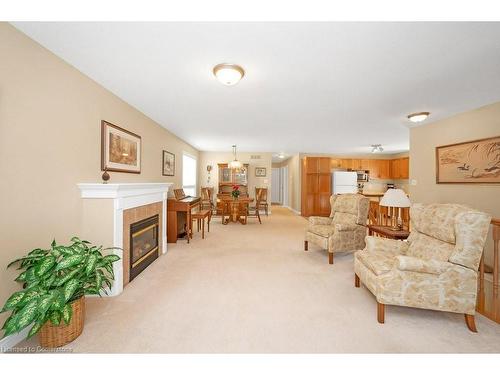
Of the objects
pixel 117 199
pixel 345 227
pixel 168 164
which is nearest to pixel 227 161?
pixel 168 164

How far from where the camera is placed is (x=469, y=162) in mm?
3293

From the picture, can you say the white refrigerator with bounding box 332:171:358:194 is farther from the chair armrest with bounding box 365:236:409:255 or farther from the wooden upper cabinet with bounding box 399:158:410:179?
the chair armrest with bounding box 365:236:409:255

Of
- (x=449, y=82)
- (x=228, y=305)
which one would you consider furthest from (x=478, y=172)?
(x=228, y=305)

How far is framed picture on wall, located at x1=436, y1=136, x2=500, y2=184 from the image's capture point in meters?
3.00

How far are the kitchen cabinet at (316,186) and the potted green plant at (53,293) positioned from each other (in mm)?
6624

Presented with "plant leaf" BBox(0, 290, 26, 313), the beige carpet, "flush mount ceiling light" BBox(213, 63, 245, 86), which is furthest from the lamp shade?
"plant leaf" BBox(0, 290, 26, 313)

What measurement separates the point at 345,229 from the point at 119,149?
136 inches

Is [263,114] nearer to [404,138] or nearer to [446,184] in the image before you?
[446,184]

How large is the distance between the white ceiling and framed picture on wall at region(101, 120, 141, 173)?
1.59ft

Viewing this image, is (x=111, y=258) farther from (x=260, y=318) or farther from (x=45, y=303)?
(x=260, y=318)

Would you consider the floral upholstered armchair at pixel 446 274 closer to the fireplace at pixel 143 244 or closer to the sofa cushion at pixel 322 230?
the sofa cushion at pixel 322 230

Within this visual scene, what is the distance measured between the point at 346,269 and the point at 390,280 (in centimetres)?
124

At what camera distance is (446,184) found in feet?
12.0
